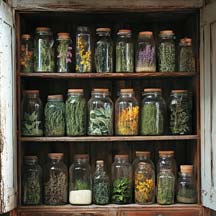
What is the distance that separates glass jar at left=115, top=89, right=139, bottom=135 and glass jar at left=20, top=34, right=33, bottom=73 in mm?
511

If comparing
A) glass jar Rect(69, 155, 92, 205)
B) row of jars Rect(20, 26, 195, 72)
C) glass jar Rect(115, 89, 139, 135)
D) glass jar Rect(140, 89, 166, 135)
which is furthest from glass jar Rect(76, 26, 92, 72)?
glass jar Rect(69, 155, 92, 205)

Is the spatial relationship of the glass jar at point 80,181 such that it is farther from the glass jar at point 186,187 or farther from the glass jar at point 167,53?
the glass jar at point 167,53

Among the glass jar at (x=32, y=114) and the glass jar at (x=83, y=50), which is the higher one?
the glass jar at (x=83, y=50)

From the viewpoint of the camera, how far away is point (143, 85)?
9.99ft

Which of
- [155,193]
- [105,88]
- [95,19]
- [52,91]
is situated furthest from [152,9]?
[155,193]

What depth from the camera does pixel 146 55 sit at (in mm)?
2777

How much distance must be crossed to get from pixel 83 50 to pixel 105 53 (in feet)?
0.40

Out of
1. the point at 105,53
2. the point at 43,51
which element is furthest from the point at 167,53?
the point at 43,51

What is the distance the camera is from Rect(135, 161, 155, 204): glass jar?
8.96 feet

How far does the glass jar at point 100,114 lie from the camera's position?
275 cm

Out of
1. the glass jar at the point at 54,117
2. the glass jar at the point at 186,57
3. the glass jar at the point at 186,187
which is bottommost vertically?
the glass jar at the point at 186,187

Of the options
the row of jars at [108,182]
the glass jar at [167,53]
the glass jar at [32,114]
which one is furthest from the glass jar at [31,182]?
the glass jar at [167,53]

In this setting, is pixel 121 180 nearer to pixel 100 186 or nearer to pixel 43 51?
pixel 100 186

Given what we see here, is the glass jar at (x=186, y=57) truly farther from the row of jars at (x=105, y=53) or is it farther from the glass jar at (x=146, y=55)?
the glass jar at (x=146, y=55)
